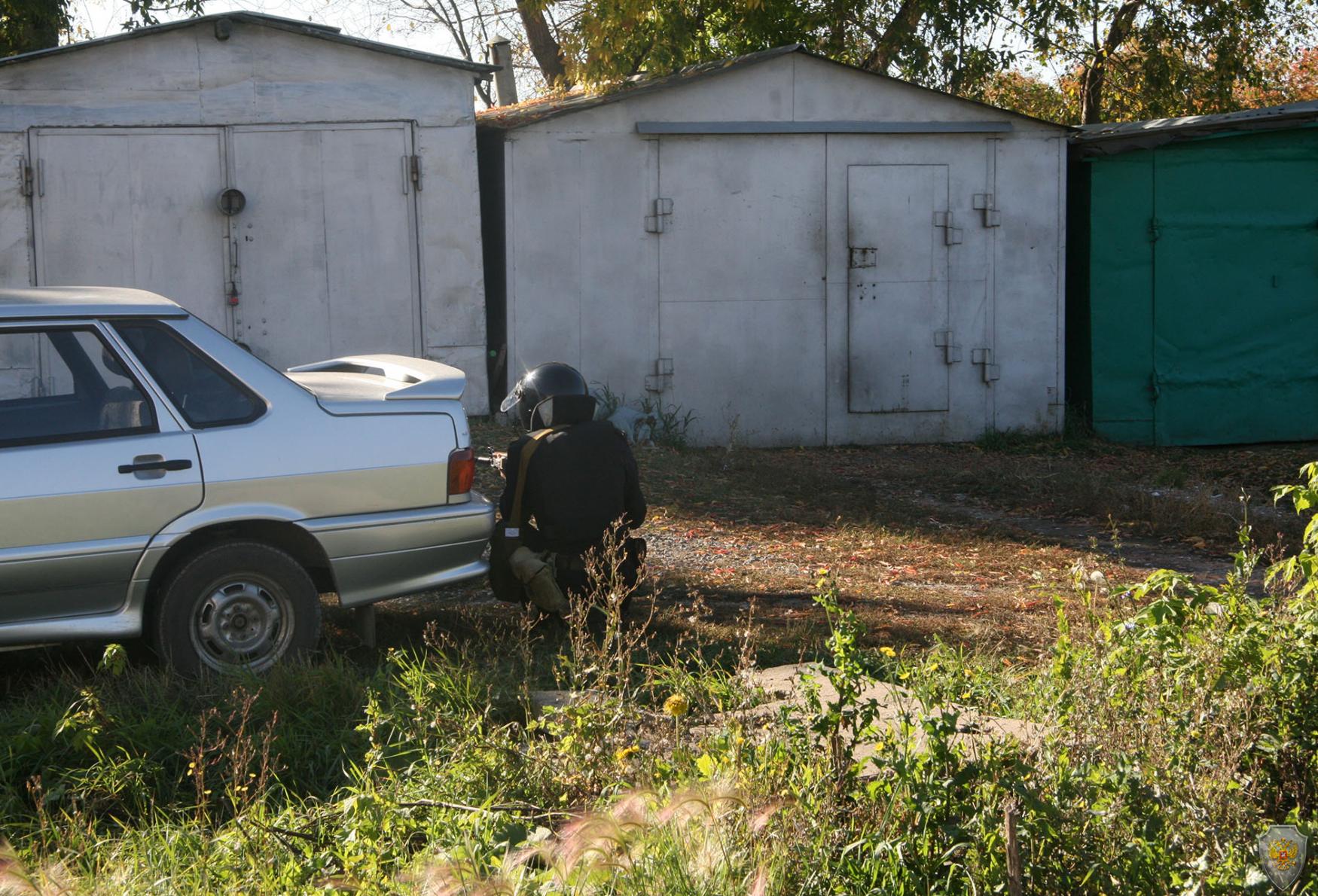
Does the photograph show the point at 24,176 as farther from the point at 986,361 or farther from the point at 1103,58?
the point at 1103,58

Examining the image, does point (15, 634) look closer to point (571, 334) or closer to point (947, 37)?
point (571, 334)

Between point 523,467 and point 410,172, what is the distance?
6.27 meters

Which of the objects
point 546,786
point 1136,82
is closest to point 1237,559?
point 546,786

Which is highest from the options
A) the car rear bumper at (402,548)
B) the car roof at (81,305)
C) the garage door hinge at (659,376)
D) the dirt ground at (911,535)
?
the car roof at (81,305)

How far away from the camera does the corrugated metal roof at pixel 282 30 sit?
11.0m

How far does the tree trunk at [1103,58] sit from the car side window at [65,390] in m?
15.8

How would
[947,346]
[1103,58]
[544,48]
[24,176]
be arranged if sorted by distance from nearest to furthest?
[24,176] < [947,346] < [1103,58] < [544,48]

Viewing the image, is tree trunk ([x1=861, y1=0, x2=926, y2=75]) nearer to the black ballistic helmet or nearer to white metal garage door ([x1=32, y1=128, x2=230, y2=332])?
white metal garage door ([x1=32, y1=128, x2=230, y2=332])

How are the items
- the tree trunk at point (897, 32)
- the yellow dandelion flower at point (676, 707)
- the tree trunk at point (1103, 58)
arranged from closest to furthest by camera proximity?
the yellow dandelion flower at point (676, 707), the tree trunk at point (897, 32), the tree trunk at point (1103, 58)

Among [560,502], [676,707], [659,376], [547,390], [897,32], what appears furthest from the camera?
[897,32]

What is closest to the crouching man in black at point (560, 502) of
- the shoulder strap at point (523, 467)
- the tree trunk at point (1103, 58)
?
the shoulder strap at point (523, 467)

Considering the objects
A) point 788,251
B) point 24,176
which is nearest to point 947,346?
point 788,251

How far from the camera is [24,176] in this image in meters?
11.1

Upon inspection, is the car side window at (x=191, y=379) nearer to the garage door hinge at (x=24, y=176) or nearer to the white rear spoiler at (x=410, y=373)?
the white rear spoiler at (x=410, y=373)
